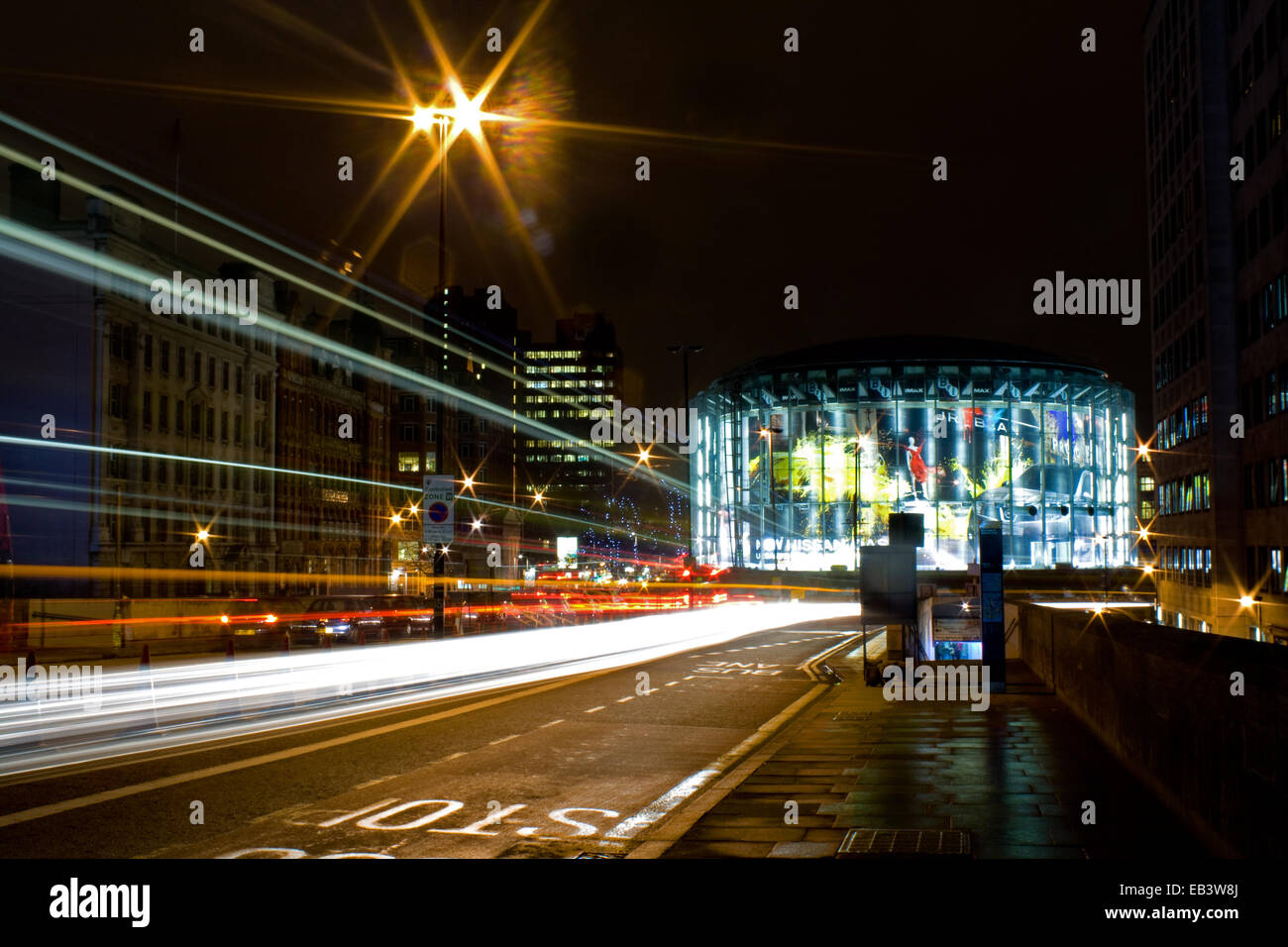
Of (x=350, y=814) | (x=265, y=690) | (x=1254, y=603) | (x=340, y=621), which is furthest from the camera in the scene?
(x=1254, y=603)

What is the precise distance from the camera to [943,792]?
440 inches

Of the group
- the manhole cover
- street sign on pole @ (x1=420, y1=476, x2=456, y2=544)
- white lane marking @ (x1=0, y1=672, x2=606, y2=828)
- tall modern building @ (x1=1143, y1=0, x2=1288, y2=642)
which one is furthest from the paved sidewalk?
tall modern building @ (x1=1143, y1=0, x2=1288, y2=642)

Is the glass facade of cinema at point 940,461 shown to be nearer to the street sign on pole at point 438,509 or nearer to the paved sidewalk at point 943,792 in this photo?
the street sign on pole at point 438,509

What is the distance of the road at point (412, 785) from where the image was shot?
939cm

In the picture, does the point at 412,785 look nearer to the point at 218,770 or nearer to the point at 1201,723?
the point at 218,770

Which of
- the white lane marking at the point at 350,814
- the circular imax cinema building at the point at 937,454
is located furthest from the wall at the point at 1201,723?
the circular imax cinema building at the point at 937,454

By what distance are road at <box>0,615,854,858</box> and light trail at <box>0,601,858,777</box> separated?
0.84 m

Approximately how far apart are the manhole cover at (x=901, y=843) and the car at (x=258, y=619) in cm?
2265

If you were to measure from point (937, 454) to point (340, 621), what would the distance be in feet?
266

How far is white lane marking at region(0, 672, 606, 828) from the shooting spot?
10671mm

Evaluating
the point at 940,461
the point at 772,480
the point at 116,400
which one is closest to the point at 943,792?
the point at 116,400

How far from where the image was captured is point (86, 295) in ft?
171

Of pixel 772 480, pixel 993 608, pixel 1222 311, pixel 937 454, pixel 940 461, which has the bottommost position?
pixel 993 608
